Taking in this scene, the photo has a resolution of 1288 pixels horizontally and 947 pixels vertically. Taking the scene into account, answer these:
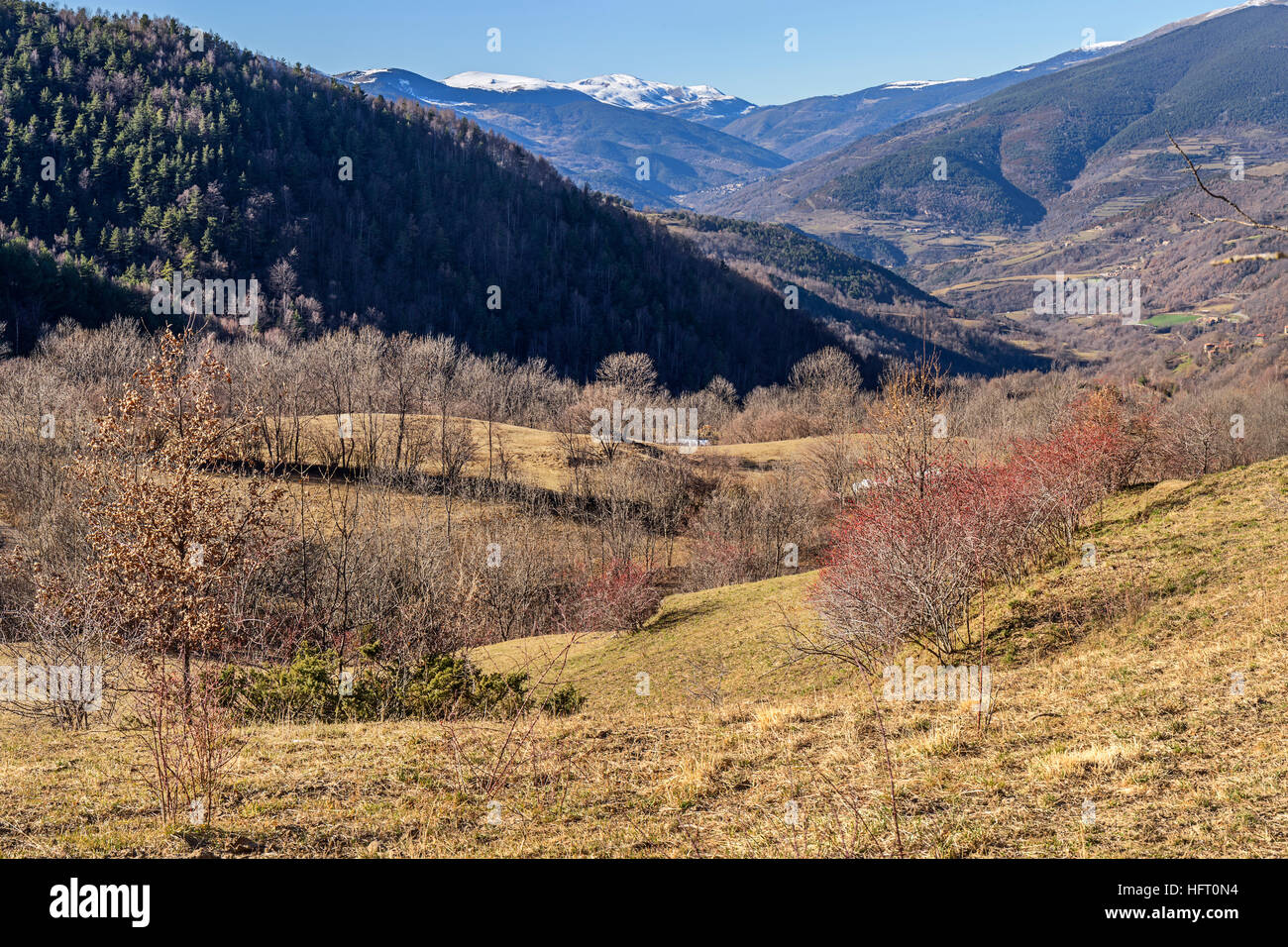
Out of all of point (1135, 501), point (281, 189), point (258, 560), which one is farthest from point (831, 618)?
point (281, 189)

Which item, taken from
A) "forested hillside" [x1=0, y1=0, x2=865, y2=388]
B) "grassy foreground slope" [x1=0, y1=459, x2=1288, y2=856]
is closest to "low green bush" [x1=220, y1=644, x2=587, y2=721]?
"grassy foreground slope" [x1=0, y1=459, x2=1288, y2=856]

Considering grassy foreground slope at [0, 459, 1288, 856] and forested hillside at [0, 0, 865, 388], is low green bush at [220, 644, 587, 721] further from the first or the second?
forested hillside at [0, 0, 865, 388]

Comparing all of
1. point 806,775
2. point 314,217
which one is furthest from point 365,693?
point 314,217

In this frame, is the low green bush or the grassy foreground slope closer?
the grassy foreground slope

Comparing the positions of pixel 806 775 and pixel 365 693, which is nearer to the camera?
pixel 806 775

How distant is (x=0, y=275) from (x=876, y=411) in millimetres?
108499

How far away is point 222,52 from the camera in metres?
172

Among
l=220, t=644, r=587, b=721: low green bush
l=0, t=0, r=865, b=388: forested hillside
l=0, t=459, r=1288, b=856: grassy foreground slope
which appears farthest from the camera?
l=0, t=0, r=865, b=388: forested hillside

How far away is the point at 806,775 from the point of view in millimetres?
9945

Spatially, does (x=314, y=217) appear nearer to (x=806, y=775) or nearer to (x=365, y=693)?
(x=365, y=693)

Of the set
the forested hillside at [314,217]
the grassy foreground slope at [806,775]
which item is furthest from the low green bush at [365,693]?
the forested hillside at [314,217]

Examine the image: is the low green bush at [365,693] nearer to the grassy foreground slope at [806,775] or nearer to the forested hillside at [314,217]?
the grassy foreground slope at [806,775]

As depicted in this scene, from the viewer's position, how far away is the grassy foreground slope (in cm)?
777

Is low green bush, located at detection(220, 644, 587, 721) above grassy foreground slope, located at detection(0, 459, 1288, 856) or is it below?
below
